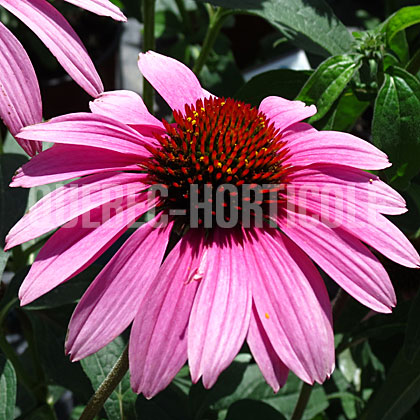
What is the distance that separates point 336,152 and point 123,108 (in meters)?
0.20

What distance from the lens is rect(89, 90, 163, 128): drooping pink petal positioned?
1.91 ft

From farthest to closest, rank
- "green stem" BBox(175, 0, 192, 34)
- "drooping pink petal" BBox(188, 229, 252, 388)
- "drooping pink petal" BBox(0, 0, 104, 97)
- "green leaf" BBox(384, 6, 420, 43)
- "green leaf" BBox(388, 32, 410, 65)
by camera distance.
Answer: "green stem" BBox(175, 0, 192, 34), "green leaf" BBox(388, 32, 410, 65), "green leaf" BBox(384, 6, 420, 43), "drooping pink petal" BBox(0, 0, 104, 97), "drooping pink petal" BBox(188, 229, 252, 388)

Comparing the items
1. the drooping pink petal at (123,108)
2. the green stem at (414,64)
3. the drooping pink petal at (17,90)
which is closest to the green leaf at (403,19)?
the green stem at (414,64)

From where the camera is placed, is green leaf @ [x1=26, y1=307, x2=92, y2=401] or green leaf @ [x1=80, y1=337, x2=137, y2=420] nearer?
green leaf @ [x1=80, y1=337, x2=137, y2=420]

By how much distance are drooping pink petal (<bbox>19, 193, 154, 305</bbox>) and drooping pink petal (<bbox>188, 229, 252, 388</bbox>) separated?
3.0 inches

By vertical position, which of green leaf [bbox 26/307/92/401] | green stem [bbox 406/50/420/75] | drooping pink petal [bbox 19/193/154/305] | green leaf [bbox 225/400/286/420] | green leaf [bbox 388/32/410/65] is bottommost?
green leaf [bbox 225/400/286/420]

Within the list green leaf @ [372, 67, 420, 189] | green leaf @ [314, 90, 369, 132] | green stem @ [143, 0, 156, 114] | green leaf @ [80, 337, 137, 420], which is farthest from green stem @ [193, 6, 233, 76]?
green leaf @ [80, 337, 137, 420]

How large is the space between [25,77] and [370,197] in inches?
12.2

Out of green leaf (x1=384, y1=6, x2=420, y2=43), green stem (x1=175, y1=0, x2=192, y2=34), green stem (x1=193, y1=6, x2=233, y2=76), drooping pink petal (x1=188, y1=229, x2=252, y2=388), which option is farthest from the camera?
green stem (x1=175, y1=0, x2=192, y2=34)

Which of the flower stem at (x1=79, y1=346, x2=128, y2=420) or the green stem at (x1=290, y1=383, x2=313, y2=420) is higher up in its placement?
the flower stem at (x1=79, y1=346, x2=128, y2=420)

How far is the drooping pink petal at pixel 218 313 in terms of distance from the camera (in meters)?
0.44

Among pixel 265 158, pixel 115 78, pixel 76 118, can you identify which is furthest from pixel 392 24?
pixel 115 78

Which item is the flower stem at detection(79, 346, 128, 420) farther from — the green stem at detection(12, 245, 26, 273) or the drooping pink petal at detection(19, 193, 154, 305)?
the green stem at detection(12, 245, 26, 273)

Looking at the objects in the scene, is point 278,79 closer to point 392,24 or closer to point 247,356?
point 392,24
